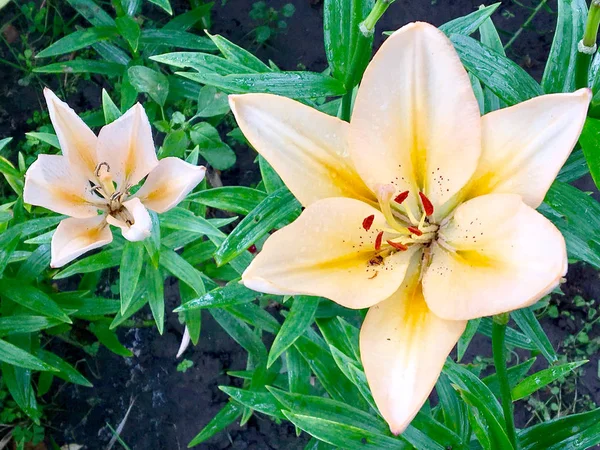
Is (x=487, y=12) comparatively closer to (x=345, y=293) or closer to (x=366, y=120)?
(x=366, y=120)

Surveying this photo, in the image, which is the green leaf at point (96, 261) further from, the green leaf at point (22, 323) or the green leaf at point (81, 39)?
the green leaf at point (81, 39)

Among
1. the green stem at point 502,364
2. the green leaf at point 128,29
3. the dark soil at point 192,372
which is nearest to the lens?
the green stem at point 502,364

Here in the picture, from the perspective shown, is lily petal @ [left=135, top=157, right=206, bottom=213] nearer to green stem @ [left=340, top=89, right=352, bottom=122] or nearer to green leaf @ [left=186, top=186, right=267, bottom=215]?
green leaf @ [left=186, top=186, right=267, bottom=215]

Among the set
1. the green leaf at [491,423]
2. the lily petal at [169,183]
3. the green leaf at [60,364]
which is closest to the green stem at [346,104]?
the lily petal at [169,183]

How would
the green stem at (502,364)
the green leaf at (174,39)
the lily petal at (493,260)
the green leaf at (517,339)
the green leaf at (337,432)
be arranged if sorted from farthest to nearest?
the green leaf at (174,39), the green leaf at (517,339), the green leaf at (337,432), the green stem at (502,364), the lily petal at (493,260)

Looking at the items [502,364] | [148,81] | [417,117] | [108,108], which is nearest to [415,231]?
[417,117]

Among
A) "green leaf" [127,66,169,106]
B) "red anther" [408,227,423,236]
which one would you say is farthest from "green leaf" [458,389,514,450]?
"green leaf" [127,66,169,106]
